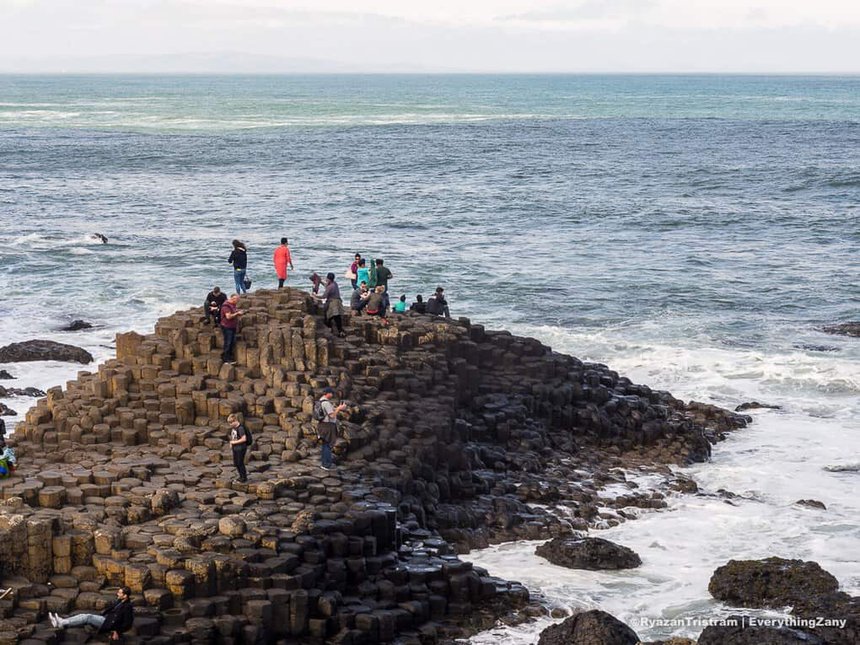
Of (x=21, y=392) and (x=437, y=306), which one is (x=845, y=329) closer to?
(x=437, y=306)

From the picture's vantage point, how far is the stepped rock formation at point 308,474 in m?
20.4

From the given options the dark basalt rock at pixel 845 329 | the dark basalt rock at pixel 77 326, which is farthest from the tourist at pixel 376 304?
the dark basalt rock at pixel 845 329

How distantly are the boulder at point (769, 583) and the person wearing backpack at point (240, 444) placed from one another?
8661 mm

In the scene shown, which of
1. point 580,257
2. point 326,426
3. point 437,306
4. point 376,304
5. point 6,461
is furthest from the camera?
point 580,257

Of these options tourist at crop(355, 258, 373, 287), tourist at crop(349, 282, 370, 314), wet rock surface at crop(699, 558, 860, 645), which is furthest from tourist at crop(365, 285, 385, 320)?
wet rock surface at crop(699, 558, 860, 645)

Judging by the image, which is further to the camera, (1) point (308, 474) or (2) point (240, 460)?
(1) point (308, 474)

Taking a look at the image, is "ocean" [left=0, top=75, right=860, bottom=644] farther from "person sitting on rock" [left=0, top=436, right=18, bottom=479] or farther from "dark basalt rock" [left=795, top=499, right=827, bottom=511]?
"person sitting on rock" [left=0, top=436, right=18, bottom=479]

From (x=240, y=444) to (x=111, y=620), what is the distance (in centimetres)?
504

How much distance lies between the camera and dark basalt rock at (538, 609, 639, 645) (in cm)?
2019

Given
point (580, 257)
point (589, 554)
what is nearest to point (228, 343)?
point (589, 554)

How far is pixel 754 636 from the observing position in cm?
2019

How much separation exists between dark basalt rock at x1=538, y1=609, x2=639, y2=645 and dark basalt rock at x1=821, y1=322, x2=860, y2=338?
26.2 m

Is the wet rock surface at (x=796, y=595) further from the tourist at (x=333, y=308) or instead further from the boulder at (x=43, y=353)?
the boulder at (x=43, y=353)

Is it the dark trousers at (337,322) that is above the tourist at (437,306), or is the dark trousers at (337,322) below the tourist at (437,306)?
above
